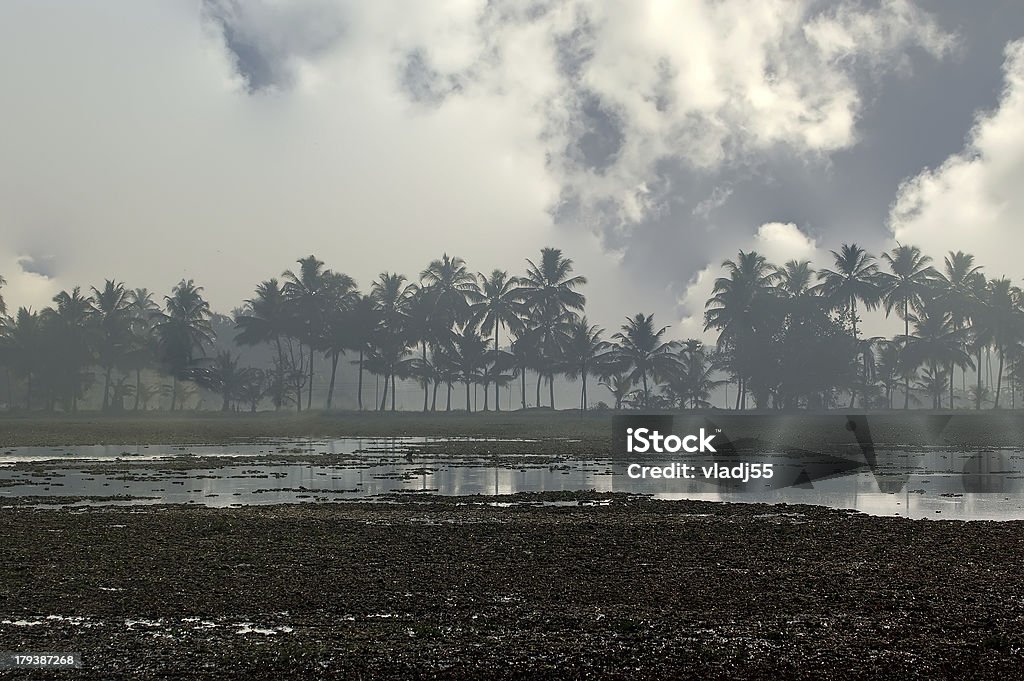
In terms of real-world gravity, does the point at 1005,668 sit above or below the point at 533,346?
below

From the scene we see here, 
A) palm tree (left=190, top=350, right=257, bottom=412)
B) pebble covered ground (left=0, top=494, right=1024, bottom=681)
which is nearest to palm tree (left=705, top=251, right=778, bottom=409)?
palm tree (left=190, top=350, right=257, bottom=412)

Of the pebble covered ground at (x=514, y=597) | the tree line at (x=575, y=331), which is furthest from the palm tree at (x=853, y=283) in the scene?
the pebble covered ground at (x=514, y=597)

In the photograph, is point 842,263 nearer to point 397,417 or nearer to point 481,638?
point 397,417

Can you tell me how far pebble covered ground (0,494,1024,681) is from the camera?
1033 centimetres

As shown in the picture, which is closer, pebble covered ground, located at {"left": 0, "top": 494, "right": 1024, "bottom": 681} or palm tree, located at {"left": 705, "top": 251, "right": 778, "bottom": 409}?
pebble covered ground, located at {"left": 0, "top": 494, "right": 1024, "bottom": 681}

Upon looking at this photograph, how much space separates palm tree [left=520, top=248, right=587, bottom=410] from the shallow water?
6315cm

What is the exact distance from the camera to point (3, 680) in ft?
31.6

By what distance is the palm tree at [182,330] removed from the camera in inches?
4414

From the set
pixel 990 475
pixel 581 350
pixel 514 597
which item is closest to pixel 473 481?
pixel 990 475

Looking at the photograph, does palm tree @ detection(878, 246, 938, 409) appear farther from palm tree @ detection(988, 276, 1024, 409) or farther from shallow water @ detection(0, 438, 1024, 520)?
shallow water @ detection(0, 438, 1024, 520)

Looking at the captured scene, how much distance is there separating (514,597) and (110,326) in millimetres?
112705

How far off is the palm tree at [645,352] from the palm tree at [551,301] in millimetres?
6647

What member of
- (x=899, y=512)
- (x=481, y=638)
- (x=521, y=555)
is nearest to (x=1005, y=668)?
(x=481, y=638)

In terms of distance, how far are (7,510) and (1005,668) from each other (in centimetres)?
2039
